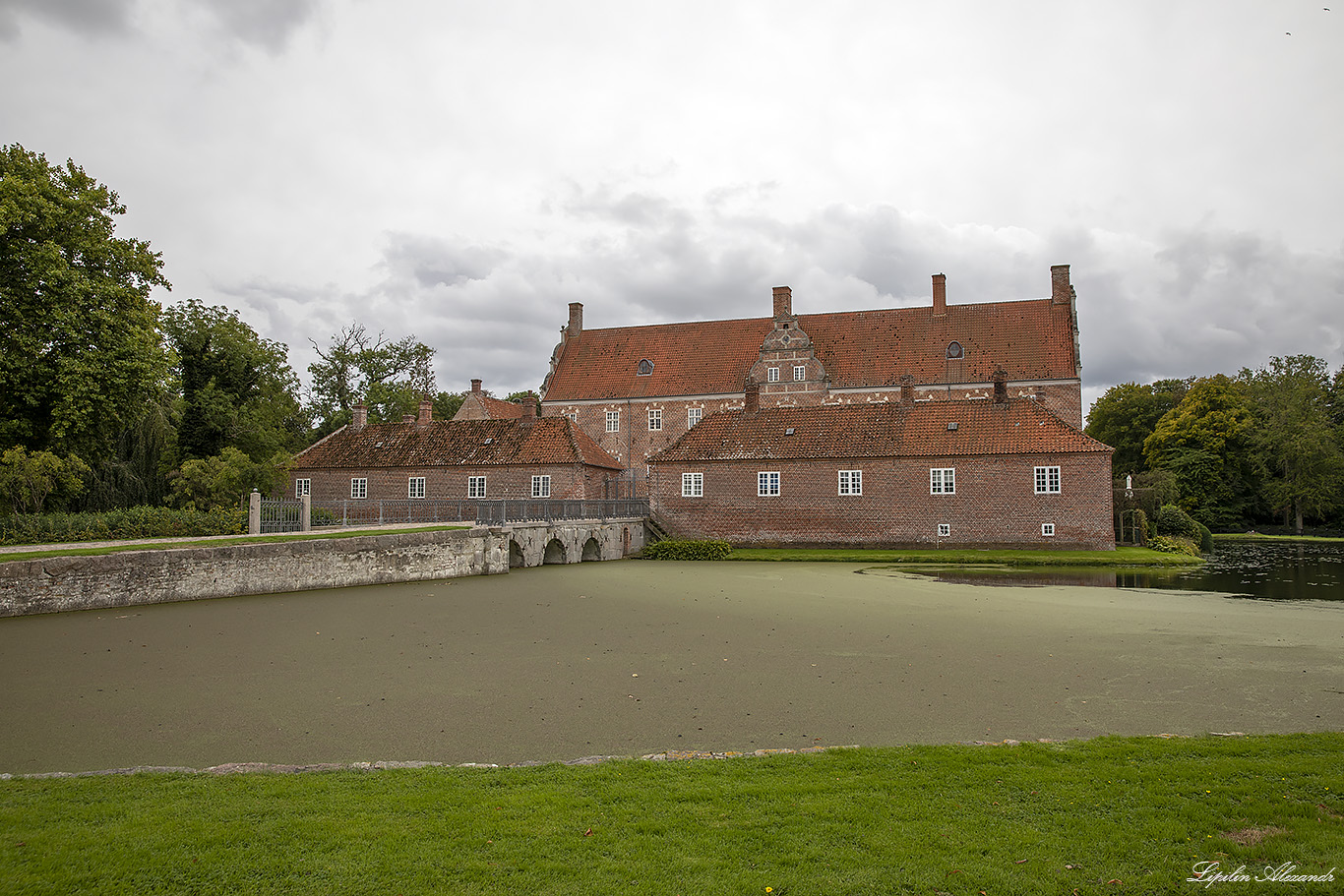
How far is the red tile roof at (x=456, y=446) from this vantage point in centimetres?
3256

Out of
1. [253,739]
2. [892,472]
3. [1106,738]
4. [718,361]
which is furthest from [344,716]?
[718,361]

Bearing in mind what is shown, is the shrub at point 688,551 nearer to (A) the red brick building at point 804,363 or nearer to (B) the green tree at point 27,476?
(A) the red brick building at point 804,363

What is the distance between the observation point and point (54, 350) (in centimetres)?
2103

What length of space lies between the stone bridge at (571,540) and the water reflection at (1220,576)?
10122 mm

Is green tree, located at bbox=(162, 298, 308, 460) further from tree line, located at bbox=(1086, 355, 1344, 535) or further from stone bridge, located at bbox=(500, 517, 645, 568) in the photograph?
tree line, located at bbox=(1086, 355, 1344, 535)

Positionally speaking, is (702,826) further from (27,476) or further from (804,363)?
(804,363)

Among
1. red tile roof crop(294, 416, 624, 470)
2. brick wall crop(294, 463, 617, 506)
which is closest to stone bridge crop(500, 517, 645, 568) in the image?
brick wall crop(294, 463, 617, 506)

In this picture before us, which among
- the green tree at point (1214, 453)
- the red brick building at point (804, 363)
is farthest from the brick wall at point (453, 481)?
the green tree at point (1214, 453)

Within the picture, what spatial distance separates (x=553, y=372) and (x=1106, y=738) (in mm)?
40106

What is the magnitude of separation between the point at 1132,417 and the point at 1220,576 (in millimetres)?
36905

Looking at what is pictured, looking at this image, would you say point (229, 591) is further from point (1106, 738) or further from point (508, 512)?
point (1106, 738)

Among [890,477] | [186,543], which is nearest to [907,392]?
[890,477]

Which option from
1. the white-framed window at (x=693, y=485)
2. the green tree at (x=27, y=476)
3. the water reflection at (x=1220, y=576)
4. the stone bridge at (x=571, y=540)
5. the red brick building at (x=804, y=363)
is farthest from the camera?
the red brick building at (x=804, y=363)

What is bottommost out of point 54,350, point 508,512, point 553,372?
point 508,512
